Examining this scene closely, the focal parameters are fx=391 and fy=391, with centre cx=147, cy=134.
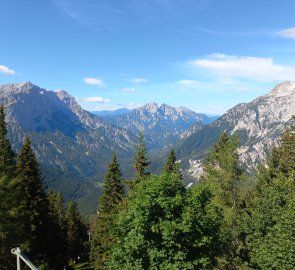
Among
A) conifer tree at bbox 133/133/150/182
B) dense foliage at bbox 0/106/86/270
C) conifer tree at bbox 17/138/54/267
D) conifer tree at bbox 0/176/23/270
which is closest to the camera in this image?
conifer tree at bbox 0/176/23/270

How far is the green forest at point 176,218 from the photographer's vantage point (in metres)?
23.7

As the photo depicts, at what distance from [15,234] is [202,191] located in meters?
19.9

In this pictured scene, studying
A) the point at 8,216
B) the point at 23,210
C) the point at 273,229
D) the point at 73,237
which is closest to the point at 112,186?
the point at 23,210

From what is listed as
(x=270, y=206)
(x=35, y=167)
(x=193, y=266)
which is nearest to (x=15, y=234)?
(x=35, y=167)

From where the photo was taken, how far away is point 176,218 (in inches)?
962

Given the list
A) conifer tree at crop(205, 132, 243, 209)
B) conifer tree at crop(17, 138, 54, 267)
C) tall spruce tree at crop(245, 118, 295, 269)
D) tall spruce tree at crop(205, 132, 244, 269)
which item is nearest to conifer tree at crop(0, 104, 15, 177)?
conifer tree at crop(17, 138, 54, 267)

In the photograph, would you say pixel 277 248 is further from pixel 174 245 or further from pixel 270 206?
pixel 174 245

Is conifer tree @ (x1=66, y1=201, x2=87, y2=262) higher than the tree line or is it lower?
lower

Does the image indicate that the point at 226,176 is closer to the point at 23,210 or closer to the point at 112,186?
the point at 112,186

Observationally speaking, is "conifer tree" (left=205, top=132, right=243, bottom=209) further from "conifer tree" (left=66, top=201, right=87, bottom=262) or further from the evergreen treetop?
"conifer tree" (left=66, top=201, right=87, bottom=262)

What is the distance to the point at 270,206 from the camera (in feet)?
106

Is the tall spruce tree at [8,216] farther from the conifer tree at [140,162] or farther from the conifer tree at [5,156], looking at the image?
the conifer tree at [140,162]

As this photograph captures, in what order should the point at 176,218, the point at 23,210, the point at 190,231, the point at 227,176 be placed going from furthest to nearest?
the point at 227,176 → the point at 23,210 → the point at 176,218 → the point at 190,231

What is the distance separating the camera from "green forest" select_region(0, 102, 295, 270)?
2369 cm
